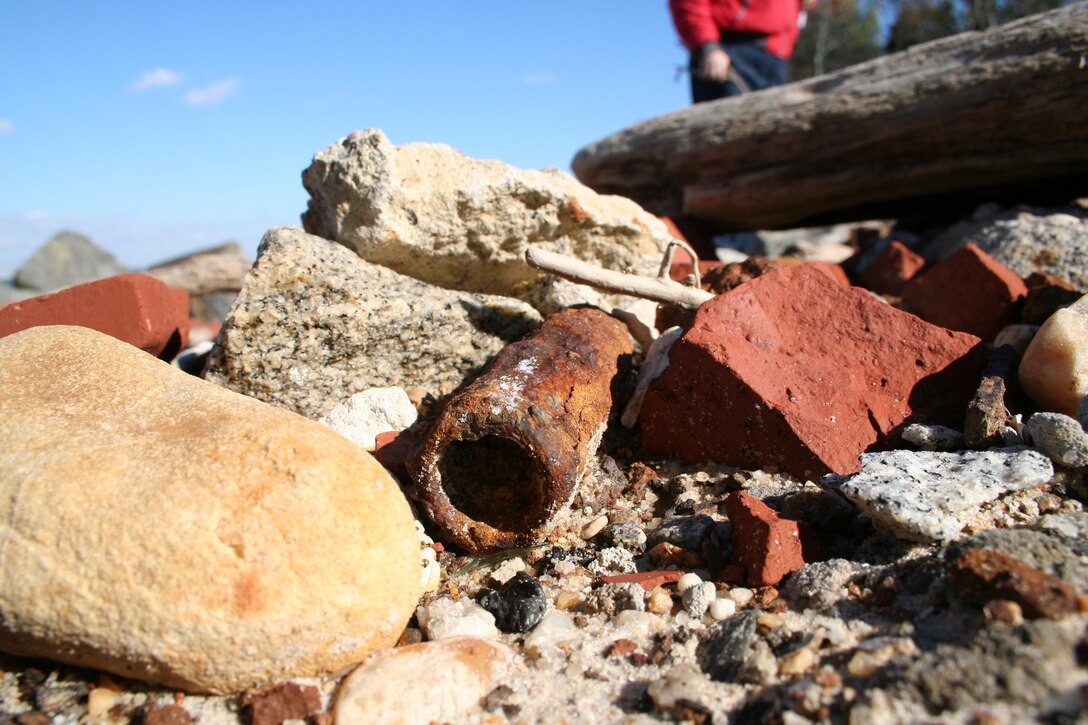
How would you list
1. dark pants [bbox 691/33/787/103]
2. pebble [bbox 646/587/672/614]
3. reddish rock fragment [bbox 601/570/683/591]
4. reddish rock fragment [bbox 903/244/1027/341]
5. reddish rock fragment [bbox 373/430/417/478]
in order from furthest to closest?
dark pants [bbox 691/33/787/103] < reddish rock fragment [bbox 903/244/1027/341] < reddish rock fragment [bbox 373/430/417/478] < reddish rock fragment [bbox 601/570/683/591] < pebble [bbox 646/587/672/614]

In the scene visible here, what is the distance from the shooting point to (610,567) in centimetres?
257

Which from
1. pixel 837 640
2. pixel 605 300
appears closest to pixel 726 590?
pixel 837 640

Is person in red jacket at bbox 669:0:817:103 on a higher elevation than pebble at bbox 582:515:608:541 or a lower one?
higher

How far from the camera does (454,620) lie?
228 cm

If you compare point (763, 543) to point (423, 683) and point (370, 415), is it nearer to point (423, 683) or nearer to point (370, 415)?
point (423, 683)

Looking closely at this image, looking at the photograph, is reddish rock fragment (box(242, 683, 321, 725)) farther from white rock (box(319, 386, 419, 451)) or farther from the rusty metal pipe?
white rock (box(319, 386, 419, 451))

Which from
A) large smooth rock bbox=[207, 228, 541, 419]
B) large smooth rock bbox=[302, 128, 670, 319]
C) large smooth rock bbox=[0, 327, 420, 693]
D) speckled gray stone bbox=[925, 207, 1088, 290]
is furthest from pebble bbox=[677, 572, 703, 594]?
speckled gray stone bbox=[925, 207, 1088, 290]

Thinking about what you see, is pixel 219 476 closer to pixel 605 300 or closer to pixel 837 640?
pixel 837 640

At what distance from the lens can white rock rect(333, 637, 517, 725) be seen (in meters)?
1.89

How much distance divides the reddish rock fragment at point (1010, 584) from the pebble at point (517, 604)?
115cm

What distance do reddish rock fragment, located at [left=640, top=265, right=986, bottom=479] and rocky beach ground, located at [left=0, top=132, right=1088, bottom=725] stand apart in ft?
0.04

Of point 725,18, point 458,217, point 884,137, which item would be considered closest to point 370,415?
point 458,217

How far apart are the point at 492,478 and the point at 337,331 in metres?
0.94

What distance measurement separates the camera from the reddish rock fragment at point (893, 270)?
184 inches
